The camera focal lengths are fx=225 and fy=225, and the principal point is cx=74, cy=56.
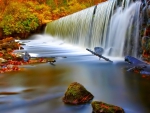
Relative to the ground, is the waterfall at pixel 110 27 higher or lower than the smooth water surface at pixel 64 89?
higher

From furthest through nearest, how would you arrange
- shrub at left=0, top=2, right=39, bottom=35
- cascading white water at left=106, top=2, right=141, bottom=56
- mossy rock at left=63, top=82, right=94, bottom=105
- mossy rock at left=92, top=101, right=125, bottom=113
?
shrub at left=0, top=2, right=39, bottom=35, cascading white water at left=106, top=2, right=141, bottom=56, mossy rock at left=63, top=82, right=94, bottom=105, mossy rock at left=92, top=101, right=125, bottom=113

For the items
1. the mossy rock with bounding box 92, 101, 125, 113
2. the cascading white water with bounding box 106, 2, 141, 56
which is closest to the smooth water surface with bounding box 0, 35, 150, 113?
the mossy rock with bounding box 92, 101, 125, 113

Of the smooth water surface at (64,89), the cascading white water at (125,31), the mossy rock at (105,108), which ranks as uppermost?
the cascading white water at (125,31)

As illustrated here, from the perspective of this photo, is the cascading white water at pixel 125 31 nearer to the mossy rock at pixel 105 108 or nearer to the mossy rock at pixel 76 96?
the mossy rock at pixel 76 96

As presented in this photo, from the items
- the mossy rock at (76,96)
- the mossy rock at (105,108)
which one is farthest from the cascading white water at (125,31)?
the mossy rock at (105,108)

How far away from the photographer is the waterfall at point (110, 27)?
892 cm

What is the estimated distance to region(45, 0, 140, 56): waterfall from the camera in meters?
8.92

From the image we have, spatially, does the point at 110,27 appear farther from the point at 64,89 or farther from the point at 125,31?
the point at 64,89

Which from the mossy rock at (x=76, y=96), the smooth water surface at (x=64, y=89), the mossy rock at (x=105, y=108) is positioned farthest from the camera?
the mossy rock at (x=76, y=96)

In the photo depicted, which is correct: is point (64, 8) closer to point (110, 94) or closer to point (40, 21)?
point (40, 21)

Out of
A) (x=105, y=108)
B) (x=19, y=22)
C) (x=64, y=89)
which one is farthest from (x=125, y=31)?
(x=19, y=22)

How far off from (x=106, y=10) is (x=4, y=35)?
1487 centimetres

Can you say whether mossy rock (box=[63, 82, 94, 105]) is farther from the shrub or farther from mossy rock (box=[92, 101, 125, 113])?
the shrub

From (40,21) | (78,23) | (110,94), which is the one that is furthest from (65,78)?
(40,21)
